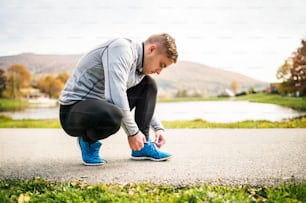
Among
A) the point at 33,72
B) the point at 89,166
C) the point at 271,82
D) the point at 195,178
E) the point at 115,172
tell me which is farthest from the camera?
the point at 33,72

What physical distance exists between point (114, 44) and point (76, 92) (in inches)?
10.7

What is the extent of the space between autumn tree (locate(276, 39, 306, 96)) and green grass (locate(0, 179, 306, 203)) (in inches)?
51.9

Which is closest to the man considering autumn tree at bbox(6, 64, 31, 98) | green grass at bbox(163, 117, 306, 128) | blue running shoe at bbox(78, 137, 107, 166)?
blue running shoe at bbox(78, 137, 107, 166)

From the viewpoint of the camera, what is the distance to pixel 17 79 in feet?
9.80

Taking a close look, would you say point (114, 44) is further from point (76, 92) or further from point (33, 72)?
point (33, 72)

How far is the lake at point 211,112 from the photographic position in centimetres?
301

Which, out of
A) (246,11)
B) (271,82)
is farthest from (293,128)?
(246,11)

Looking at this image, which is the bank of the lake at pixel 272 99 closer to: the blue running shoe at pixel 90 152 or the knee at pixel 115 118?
the blue running shoe at pixel 90 152

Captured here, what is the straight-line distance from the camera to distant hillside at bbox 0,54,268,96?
9.48 feet

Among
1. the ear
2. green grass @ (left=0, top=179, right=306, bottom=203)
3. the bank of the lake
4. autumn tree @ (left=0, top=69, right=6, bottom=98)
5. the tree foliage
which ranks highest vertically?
the ear

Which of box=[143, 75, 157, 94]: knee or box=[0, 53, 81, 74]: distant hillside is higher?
box=[0, 53, 81, 74]: distant hillside

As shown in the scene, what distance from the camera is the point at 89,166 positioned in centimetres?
179

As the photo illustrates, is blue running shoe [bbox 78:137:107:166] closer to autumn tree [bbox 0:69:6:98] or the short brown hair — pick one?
the short brown hair

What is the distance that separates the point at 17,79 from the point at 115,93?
5.57 feet
